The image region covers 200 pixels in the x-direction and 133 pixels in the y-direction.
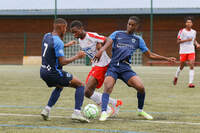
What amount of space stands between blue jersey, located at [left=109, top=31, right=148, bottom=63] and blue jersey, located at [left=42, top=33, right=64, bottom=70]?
1.16 m

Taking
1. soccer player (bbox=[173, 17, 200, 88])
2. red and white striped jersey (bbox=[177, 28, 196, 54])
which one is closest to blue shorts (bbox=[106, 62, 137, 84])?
soccer player (bbox=[173, 17, 200, 88])

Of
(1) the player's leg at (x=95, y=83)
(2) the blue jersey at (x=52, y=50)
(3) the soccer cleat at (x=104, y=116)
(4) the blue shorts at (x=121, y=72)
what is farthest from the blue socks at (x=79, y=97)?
(1) the player's leg at (x=95, y=83)

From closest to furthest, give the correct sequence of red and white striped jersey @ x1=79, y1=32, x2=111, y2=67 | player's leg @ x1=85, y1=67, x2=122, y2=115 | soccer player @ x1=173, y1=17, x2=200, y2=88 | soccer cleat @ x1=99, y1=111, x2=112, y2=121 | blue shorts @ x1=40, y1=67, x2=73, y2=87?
1. blue shorts @ x1=40, y1=67, x2=73, y2=87
2. soccer cleat @ x1=99, y1=111, x2=112, y2=121
3. red and white striped jersey @ x1=79, y1=32, x2=111, y2=67
4. player's leg @ x1=85, y1=67, x2=122, y2=115
5. soccer player @ x1=173, y1=17, x2=200, y2=88

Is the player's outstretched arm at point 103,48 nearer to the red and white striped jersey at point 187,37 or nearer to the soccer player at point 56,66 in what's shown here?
the soccer player at point 56,66

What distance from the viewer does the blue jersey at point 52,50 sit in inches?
278

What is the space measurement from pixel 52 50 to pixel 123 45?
1.38m

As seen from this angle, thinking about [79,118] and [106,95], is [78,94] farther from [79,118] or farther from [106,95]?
[106,95]

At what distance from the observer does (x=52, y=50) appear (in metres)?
7.14

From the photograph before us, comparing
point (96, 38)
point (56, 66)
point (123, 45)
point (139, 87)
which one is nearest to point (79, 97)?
point (56, 66)

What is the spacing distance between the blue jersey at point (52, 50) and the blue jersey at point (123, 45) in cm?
116

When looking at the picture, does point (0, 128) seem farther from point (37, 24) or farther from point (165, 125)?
point (37, 24)

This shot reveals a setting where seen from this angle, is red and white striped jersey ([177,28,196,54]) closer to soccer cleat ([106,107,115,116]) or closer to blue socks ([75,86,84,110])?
soccer cleat ([106,107,115,116])

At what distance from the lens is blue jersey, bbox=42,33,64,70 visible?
7.07 m

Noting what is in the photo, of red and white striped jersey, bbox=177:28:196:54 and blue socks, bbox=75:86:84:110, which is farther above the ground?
red and white striped jersey, bbox=177:28:196:54
